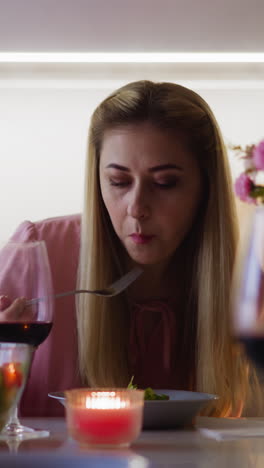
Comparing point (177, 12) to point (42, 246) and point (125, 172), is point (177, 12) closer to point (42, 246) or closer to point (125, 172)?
point (125, 172)

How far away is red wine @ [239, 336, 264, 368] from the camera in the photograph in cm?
57

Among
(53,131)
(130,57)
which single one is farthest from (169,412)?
(53,131)

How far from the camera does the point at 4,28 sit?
2.71 metres

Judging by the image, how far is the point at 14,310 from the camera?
3.04 ft

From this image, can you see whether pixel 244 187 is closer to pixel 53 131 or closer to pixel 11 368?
pixel 11 368

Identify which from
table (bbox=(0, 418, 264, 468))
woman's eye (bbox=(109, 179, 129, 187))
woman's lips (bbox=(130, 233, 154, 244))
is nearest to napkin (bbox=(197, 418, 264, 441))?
table (bbox=(0, 418, 264, 468))

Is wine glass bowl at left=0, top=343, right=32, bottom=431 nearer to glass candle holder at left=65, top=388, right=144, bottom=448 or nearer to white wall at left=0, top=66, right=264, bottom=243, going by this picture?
glass candle holder at left=65, top=388, right=144, bottom=448

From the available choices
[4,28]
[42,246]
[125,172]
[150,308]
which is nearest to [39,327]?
[42,246]

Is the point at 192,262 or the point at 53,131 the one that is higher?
the point at 53,131

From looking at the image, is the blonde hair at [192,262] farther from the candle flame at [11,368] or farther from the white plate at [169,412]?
the candle flame at [11,368]

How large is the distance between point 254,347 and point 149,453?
294 mm

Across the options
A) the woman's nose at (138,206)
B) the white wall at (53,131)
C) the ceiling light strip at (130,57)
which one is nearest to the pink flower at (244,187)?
the woman's nose at (138,206)

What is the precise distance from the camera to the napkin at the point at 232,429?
95cm

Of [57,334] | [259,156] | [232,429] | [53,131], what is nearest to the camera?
[259,156]
